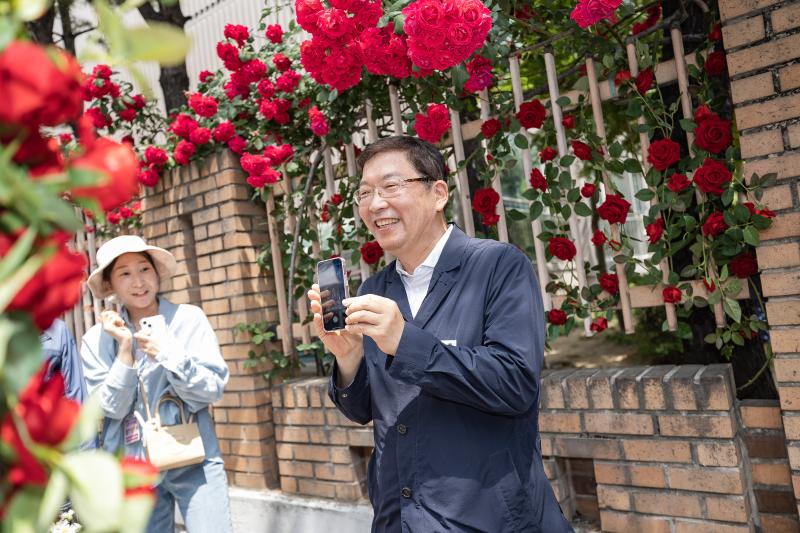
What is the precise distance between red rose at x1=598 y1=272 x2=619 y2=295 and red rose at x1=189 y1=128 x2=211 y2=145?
2415mm

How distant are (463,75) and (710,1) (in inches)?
40.7

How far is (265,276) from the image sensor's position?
12.6 ft

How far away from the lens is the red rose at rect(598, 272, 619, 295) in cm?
264

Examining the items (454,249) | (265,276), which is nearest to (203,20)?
(265,276)

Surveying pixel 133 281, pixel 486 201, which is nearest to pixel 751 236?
pixel 486 201

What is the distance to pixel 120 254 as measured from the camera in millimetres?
2697

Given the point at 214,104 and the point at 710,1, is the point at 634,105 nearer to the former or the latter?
the point at 710,1

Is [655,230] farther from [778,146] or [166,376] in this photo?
[166,376]

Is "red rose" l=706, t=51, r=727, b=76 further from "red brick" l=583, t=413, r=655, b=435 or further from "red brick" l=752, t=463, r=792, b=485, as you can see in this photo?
"red brick" l=752, t=463, r=792, b=485

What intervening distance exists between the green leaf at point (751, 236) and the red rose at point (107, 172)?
86.6 inches

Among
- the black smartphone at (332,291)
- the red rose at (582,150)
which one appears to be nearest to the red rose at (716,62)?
the red rose at (582,150)

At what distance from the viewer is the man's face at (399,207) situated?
1813 mm

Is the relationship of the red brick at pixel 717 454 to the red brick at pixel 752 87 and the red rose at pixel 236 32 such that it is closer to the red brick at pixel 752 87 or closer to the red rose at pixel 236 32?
the red brick at pixel 752 87

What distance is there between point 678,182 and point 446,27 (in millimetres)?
1044
